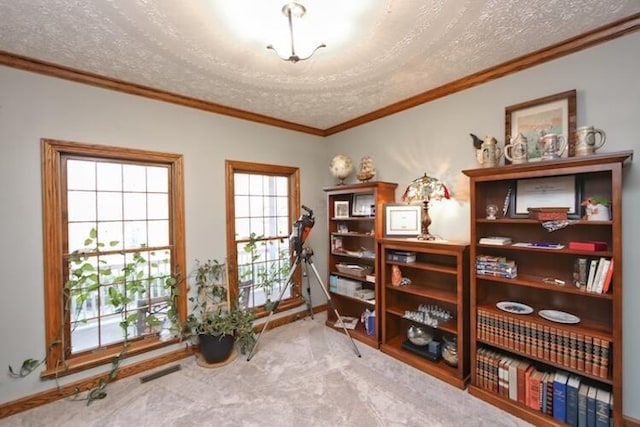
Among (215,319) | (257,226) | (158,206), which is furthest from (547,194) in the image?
(158,206)

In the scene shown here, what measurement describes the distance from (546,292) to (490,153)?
1.16 metres

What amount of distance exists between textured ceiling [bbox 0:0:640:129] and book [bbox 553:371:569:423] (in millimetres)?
2338

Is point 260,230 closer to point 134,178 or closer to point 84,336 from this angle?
point 134,178

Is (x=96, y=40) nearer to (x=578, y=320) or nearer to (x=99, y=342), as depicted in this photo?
(x=99, y=342)

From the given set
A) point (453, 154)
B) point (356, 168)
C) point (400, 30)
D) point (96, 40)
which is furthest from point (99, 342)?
point (453, 154)

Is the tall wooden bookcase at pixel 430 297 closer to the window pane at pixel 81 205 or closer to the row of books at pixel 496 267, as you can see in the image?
the row of books at pixel 496 267

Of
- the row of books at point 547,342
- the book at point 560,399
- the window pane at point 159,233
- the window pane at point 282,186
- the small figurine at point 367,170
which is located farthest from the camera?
the window pane at point 282,186

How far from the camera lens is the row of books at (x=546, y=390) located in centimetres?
171

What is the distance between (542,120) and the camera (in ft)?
6.96

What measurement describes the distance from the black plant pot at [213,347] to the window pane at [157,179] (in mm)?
1509

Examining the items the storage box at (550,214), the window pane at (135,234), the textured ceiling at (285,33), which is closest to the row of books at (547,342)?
the storage box at (550,214)

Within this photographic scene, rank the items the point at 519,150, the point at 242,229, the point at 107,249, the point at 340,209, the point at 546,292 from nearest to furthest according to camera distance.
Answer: the point at 519,150 → the point at 546,292 → the point at 107,249 → the point at 242,229 → the point at 340,209

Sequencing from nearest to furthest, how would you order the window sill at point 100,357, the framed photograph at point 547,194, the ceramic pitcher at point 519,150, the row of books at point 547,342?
the row of books at point 547,342 < the framed photograph at point 547,194 < the ceramic pitcher at point 519,150 < the window sill at point 100,357

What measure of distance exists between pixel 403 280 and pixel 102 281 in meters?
2.84
